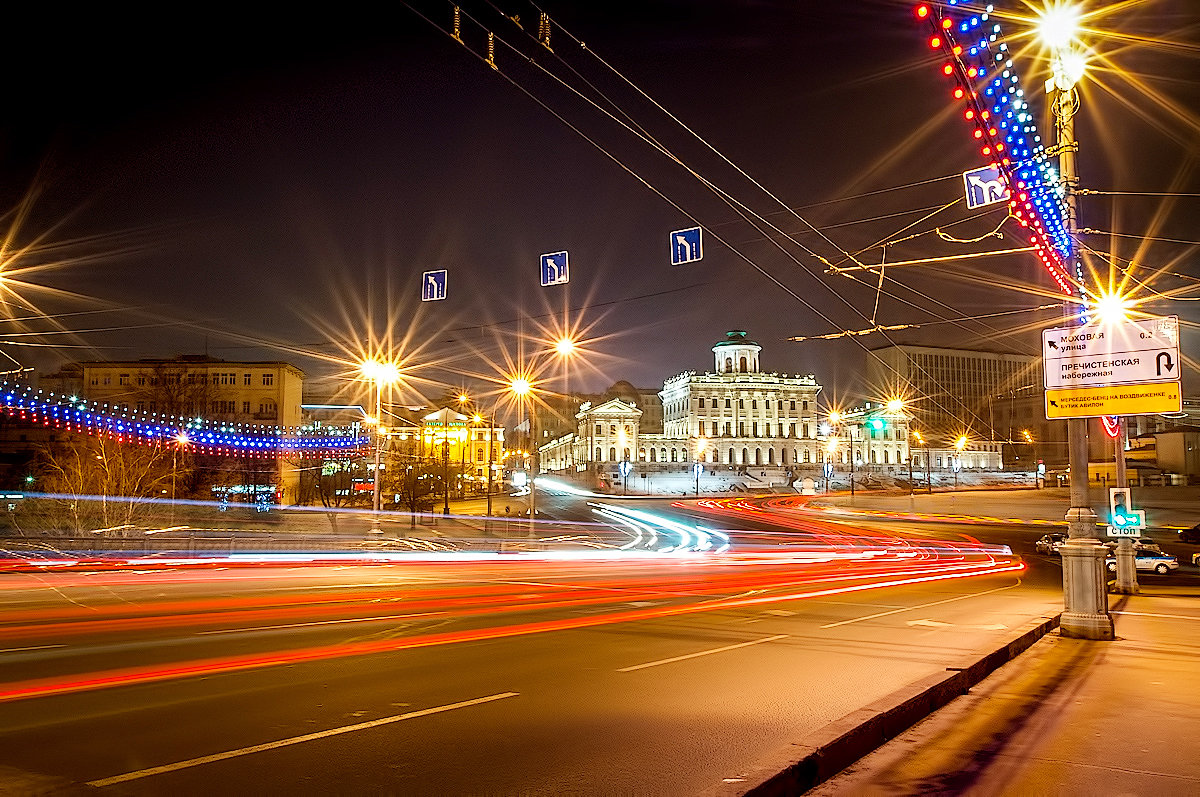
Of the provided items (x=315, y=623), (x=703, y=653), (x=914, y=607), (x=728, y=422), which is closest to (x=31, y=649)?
(x=315, y=623)

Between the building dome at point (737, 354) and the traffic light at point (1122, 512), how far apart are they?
135823mm

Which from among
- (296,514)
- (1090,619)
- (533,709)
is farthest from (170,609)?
(296,514)

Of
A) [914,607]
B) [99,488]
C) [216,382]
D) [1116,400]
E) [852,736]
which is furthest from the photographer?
[216,382]

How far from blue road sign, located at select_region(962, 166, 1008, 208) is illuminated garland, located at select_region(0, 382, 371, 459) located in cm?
2344

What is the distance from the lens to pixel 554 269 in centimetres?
2008

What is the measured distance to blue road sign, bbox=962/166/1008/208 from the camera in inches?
496

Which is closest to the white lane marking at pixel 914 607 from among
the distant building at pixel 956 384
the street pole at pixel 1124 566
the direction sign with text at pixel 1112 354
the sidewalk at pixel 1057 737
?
the street pole at pixel 1124 566

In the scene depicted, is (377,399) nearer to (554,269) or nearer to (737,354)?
(554,269)

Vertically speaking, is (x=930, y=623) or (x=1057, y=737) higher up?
(x=1057, y=737)

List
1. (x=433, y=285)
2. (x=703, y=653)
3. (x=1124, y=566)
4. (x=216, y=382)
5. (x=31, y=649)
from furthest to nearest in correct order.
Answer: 1. (x=216, y=382)
2. (x=1124, y=566)
3. (x=433, y=285)
4. (x=703, y=653)
5. (x=31, y=649)

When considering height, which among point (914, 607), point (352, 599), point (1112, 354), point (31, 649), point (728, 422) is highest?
point (728, 422)

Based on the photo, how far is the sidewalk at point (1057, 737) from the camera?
550 cm

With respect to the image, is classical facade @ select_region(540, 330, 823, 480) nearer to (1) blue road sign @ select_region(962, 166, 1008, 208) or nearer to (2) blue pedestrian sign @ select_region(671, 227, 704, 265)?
(2) blue pedestrian sign @ select_region(671, 227, 704, 265)

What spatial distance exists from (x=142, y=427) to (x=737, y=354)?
130943 mm
